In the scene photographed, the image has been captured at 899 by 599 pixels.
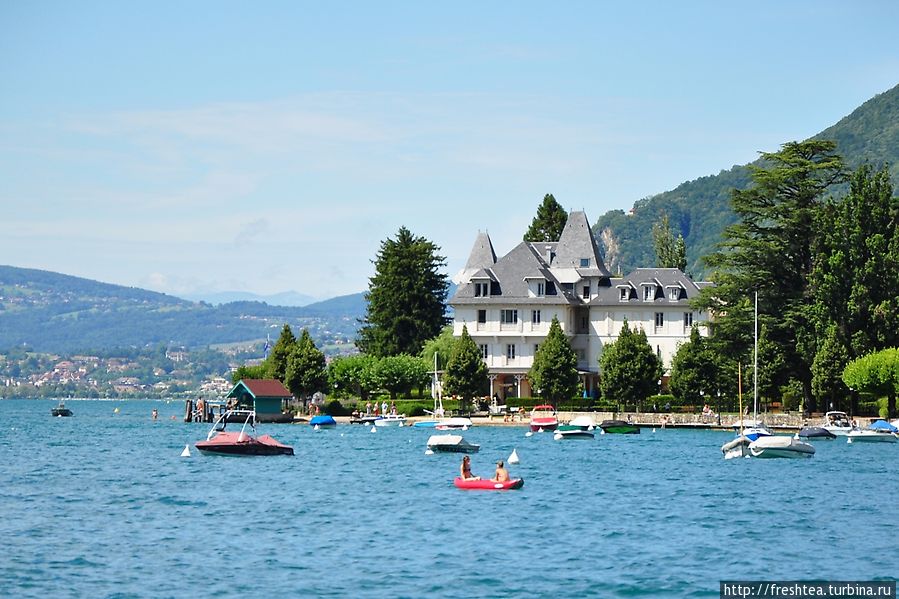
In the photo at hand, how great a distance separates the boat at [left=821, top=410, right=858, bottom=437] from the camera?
98.9m

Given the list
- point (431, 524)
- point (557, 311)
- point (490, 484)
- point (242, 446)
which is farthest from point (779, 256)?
point (431, 524)

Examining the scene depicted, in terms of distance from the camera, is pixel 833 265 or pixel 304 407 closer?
pixel 833 265

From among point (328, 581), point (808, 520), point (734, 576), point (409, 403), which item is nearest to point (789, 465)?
point (808, 520)

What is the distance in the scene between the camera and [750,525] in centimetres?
5003

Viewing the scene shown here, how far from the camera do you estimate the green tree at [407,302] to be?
14712 cm

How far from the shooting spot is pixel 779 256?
361 ft

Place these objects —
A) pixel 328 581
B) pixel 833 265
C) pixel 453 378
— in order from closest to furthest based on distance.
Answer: pixel 328 581 < pixel 833 265 < pixel 453 378

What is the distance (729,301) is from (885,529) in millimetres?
63165

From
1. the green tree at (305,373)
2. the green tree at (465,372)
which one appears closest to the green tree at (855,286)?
the green tree at (465,372)

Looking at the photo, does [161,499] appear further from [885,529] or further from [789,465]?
[789,465]

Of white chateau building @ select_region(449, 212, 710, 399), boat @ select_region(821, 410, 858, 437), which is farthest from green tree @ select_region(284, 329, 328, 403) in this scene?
boat @ select_region(821, 410, 858, 437)

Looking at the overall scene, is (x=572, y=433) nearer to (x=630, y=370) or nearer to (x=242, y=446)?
(x=630, y=370)

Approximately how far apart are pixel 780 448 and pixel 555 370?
127 feet

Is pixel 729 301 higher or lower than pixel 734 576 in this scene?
higher
